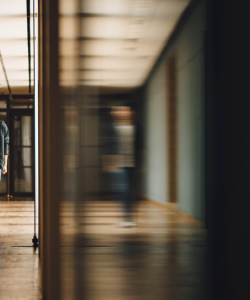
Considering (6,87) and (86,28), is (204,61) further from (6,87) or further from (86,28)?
(6,87)

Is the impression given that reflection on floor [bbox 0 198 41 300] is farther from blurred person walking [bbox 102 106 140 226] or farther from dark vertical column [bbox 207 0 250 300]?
dark vertical column [bbox 207 0 250 300]

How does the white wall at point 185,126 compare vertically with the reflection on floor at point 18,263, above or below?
above

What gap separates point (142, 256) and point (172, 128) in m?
0.56

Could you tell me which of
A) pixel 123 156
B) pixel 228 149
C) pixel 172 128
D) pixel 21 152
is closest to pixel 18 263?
pixel 123 156

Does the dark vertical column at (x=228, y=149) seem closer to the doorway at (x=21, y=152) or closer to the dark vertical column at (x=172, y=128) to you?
the dark vertical column at (x=172, y=128)

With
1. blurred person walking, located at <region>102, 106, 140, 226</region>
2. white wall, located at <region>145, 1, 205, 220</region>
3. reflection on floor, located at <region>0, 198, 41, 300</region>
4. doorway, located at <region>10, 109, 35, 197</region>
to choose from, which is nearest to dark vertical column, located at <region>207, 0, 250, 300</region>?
white wall, located at <region>145, 1, 205, 220</region>

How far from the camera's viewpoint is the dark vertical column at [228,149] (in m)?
1.45

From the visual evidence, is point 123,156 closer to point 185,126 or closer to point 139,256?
point 185,126

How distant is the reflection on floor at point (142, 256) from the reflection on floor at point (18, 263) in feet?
3.54

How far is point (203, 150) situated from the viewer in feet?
5.10

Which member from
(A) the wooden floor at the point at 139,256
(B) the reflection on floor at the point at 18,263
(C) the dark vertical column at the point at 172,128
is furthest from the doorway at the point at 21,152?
(C) the dark vertical column at the point at 172,128

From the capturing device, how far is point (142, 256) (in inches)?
60.3

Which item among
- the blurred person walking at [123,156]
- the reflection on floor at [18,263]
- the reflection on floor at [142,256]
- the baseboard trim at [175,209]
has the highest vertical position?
the blurred person walking at [123,156]

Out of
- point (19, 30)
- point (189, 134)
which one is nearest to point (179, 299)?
point (189, 134)
